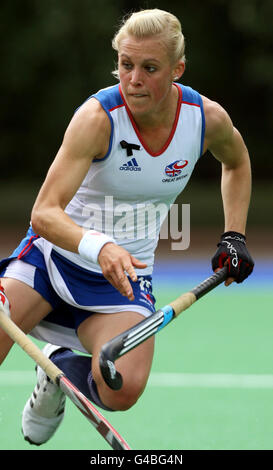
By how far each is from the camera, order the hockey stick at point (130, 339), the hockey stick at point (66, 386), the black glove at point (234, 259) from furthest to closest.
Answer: the black glove at point (234, 259)
the hockey stick at point (66, 386)
the hockey stick at point (130, 339)

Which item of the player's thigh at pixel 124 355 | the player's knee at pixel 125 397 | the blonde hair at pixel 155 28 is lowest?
the player's knee at pixel 125 397

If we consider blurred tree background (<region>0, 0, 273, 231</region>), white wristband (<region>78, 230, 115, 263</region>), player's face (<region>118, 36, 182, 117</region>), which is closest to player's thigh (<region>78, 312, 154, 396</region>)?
white wristband (<region>78, 230, 115, 263</region>)

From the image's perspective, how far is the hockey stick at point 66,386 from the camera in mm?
3504

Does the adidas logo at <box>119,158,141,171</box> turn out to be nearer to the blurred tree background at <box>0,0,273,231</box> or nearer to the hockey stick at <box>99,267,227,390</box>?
the hockey stick at <box>99,267,227,390</box>

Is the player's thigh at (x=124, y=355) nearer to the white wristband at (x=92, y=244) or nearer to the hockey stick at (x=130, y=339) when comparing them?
the hockey stick at (x=130, y=339)

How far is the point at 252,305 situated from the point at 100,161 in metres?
3.96

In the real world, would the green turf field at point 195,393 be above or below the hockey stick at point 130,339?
below

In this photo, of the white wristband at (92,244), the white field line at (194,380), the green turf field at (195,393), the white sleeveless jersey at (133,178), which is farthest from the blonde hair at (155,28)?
the white field line at (194,380)

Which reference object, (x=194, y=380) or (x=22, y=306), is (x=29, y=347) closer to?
(x=22, y=306)

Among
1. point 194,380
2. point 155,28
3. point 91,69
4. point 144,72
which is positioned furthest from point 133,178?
point 91,69

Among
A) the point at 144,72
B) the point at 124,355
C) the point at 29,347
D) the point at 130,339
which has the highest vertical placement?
the point at 144,72

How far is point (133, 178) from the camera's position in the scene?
13.4 ft

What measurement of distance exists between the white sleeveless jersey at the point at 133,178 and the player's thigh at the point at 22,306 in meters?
0.25

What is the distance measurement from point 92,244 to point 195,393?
2.05m
